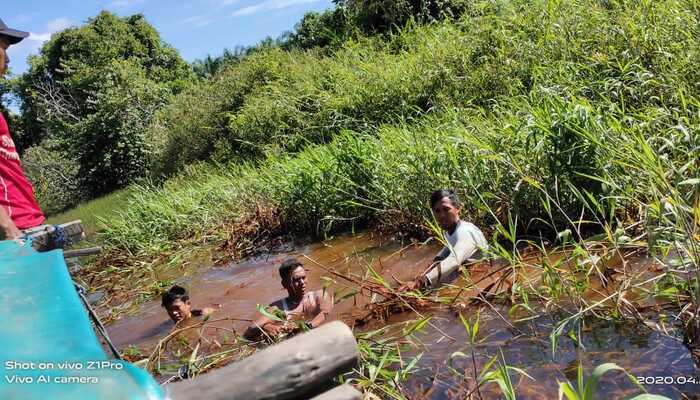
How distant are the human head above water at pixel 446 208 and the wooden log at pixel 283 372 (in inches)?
104

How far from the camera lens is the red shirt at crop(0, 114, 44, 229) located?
11.0ft

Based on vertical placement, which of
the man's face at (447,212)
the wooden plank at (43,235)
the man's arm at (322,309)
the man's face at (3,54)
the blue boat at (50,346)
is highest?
the man's face at (3,54)

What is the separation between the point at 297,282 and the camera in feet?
15.5

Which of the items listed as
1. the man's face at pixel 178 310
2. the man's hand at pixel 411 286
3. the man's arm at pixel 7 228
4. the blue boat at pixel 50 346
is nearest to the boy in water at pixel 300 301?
the man's hand at pixel 411 286

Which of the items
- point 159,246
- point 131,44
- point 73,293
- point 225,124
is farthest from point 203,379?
point 131,44

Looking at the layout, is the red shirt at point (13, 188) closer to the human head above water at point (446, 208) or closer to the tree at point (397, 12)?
the human head above water at point (446, 208)

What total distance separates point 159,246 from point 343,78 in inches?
202

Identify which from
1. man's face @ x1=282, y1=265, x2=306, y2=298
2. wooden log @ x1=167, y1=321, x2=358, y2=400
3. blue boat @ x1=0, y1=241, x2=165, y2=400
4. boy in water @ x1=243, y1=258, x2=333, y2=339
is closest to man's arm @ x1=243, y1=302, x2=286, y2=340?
boy in water @ x1=243, y1=258, x2=333, y2=339

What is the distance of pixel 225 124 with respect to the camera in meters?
15.0

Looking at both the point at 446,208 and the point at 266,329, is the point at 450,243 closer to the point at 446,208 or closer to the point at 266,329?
the point at 446,208

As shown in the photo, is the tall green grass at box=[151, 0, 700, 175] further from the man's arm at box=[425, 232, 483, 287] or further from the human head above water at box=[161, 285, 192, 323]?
the human head above water at box=[161, 285, 192, 323]

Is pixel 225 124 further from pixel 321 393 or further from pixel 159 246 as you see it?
pixel 321 393

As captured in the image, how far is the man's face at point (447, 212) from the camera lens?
4621 millimetres

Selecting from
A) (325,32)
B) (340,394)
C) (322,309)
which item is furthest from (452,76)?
(325,32)
